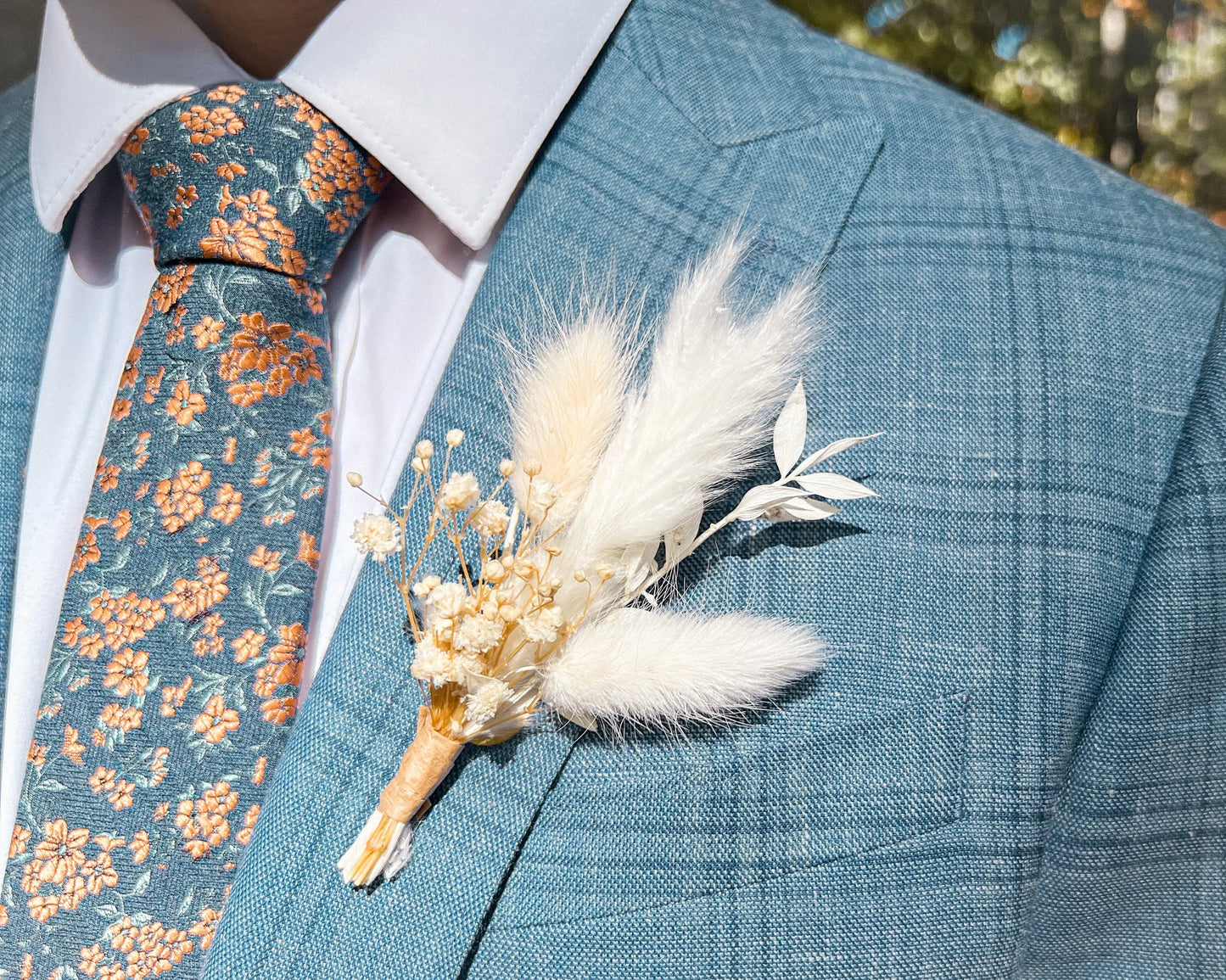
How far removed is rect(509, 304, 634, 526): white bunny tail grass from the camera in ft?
2.30

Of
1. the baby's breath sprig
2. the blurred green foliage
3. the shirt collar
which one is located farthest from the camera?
the blurred green foliage

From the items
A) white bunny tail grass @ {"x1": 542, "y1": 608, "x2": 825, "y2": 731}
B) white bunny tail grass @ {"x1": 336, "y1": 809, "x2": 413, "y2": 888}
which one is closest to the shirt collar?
white bunny tail grass @ {"x1": 542, "y1": 608, "x2": 825, "y2": 731}

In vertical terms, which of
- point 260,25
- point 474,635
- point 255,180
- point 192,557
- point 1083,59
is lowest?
point 1083,59

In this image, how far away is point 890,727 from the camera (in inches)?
30.8

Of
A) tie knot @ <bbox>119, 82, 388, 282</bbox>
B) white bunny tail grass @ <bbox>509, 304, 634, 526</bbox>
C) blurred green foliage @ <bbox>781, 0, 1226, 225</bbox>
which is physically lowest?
blurred green foliage @ <bbox>781, 0, 1226, 225</bbox>

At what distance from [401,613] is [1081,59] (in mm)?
3253

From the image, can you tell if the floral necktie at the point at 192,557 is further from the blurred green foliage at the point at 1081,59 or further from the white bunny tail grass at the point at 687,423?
the blurred green foliage at the point at 1081,59

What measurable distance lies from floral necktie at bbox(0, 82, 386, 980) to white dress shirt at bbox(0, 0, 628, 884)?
0.05m

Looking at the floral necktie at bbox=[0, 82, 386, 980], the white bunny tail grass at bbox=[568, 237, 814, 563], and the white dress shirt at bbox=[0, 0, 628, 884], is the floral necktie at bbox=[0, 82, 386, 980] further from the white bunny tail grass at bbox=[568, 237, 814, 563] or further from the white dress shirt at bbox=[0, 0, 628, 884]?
the white bunny tail grass at bbox=[568, 237, 814, 563]

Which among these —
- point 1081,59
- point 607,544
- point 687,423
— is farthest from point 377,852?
point 1081,59

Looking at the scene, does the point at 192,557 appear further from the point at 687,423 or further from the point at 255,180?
the point at 687,423

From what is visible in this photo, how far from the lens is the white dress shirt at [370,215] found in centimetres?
90

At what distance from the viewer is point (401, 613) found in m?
0.80

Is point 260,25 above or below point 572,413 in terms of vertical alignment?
above
